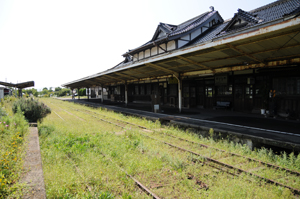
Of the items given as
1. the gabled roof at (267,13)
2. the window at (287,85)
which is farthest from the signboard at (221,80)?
the gabled roof at (267,13)

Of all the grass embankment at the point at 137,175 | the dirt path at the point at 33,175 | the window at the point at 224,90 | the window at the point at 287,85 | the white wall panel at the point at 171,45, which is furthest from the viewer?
the white wall panel at the point at 171,45

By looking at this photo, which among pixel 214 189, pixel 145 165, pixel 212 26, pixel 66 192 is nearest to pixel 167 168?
pixel 145 165

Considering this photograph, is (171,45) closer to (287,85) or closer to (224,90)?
(224,90)

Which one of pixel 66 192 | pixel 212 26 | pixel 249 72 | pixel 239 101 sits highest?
pixel 212 26

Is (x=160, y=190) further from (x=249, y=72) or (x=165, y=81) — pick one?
(x=165, y=81)

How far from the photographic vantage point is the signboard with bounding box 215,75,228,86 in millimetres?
12266

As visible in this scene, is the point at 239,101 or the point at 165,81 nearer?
the point at 239,101

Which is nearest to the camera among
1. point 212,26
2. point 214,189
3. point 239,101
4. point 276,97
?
point 214,189

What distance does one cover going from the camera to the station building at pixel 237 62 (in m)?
6.09

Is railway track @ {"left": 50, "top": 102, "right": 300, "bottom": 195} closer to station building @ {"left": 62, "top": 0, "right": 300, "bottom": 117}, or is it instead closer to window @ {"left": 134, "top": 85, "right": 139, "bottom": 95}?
station building @ {"left": 62, "top": 0, "right": 300, "bottom": 117}

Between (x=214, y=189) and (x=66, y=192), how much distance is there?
2722 millimetres

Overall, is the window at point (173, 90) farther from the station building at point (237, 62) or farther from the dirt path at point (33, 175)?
the dirt path at point (33, 175)

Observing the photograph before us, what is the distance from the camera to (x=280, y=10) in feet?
36.5

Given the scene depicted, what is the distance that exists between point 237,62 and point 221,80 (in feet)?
12.4
